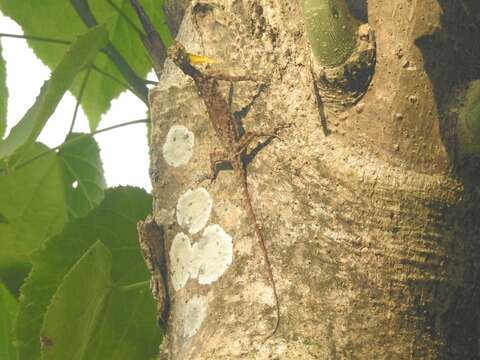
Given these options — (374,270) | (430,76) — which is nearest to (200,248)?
(374,270)

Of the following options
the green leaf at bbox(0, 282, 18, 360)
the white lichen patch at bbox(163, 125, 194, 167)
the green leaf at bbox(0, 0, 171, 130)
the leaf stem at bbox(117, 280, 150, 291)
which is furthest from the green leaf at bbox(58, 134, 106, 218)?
the white lichen patch at bbox(163, 125, 194, 167)

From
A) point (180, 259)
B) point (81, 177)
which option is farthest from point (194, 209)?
point (81, 177)

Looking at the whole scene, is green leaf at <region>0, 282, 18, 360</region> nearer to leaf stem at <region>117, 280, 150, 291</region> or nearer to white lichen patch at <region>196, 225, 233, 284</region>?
leaf stem at <region>117, 280, 150, 291</region>

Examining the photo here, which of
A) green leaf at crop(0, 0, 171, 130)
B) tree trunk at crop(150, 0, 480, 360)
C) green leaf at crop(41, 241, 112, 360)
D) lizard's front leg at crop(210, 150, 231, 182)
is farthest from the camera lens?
green leaf at crop(0, 0, 171, 130)

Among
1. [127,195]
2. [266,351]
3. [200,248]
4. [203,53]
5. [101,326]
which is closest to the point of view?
[266,351]

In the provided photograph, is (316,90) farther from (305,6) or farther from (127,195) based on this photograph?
(127,195)

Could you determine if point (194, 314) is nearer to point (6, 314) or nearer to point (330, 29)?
point (330, 29)

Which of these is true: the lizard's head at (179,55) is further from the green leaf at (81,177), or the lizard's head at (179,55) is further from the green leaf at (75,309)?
the green leaf at (81,177)
